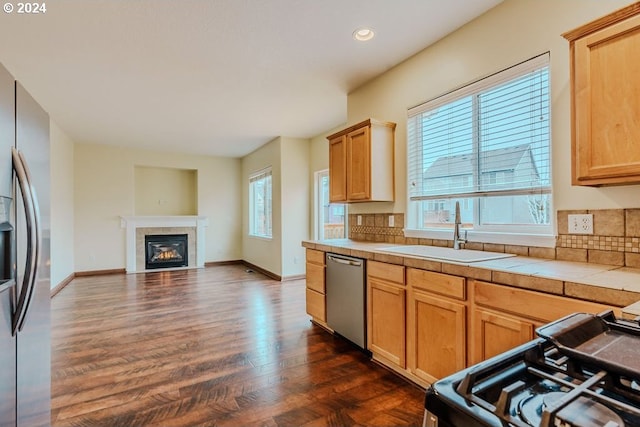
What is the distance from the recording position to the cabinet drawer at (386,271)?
2303mm

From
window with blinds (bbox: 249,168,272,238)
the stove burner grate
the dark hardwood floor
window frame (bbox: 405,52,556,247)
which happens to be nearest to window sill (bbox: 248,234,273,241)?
window with blinds (bbox: 249,168,272,238)

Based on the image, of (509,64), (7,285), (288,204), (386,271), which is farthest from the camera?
(288,204)

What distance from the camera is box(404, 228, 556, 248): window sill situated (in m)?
2.00

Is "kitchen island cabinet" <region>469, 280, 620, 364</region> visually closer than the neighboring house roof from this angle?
Yes

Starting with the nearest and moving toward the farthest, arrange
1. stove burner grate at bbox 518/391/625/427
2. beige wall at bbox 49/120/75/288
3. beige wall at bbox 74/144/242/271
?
1. stove burner grate at bbox 518/391/625/427
2. beige wall at bbox 49/120/75/288
3. beige wall at bbox 74/144/242/271

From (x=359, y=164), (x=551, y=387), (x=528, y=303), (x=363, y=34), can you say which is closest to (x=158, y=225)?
(x=359, y=164)

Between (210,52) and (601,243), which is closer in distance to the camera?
(601,243)

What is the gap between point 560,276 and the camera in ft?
4.82

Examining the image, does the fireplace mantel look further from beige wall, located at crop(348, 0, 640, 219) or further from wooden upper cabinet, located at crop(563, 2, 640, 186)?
wooden upper cabinet, located at crop(563, 2, 640, 186)

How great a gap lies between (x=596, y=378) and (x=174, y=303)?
465cm

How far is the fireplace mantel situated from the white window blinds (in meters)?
5.67

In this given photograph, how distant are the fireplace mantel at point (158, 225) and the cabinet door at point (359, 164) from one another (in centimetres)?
502

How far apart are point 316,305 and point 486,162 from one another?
209 centimetres

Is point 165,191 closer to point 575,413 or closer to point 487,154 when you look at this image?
point 487,154
